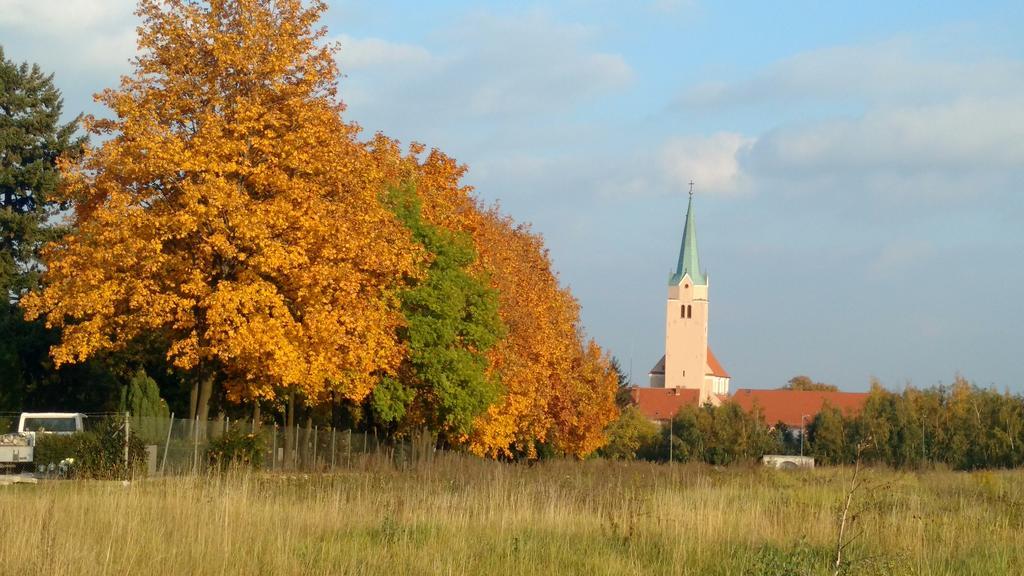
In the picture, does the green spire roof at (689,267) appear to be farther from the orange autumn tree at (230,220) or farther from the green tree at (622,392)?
the orange autumn tree at (230,220)

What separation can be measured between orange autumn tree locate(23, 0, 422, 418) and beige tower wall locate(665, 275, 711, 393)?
479 ft

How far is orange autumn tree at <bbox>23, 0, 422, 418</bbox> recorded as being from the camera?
27.8 meters

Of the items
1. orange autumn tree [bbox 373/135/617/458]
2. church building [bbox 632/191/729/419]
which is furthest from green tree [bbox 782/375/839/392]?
orange autumn tree [bbox 373/135/617/458]

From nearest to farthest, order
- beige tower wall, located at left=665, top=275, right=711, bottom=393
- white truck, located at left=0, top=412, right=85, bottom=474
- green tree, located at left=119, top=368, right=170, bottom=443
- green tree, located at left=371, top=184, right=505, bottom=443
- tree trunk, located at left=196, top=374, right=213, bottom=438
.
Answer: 1. white truck, located at left=0, top=412, right=85, bottom=474
2. tree trunk, located at left=196, top=374, right=213, bottom=438
3. green tree, located at left=119, top=368, right=170, bottom=443
4. green tree, located at left=371, top=184, right=505, bottom=443
5. beige tower wall, located at left=665, top=275, right=711, bottom=393

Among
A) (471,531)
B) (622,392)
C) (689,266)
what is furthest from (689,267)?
(471,531)

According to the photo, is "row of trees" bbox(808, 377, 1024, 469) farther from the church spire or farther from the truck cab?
the church spire

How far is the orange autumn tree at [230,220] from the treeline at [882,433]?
42.5 feet

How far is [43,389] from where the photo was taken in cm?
4572

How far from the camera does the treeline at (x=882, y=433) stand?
46062mm

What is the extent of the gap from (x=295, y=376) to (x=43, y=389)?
21606 millimetres

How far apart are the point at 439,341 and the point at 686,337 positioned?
466ft

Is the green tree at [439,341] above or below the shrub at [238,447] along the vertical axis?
above

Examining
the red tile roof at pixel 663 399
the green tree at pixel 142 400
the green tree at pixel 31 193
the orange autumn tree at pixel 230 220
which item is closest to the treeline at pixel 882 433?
the orange autumn tree at pixel 230 220

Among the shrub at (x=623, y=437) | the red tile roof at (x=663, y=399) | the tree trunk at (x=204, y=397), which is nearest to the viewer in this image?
the tree trunk at (x=204, y=397)
